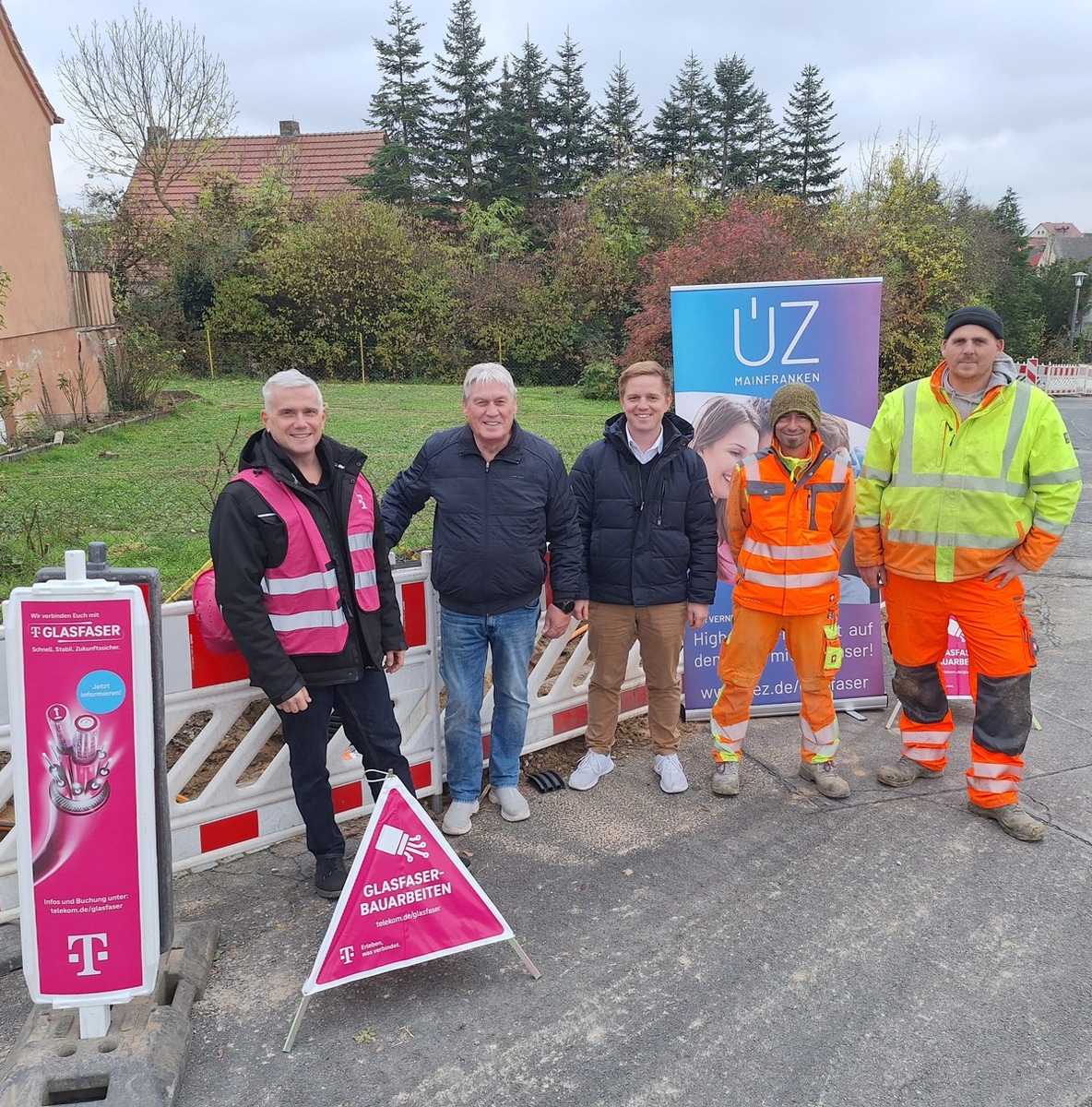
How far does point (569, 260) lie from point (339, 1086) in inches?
918

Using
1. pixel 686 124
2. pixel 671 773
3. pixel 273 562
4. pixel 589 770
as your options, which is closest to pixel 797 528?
pixel 671 773

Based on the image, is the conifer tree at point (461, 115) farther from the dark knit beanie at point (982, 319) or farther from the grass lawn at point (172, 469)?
the dark knit beanie at point (982, 319)

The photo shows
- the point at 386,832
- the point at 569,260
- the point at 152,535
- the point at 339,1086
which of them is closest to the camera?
the point at 339,1086

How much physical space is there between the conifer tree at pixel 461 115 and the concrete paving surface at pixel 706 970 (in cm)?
3203

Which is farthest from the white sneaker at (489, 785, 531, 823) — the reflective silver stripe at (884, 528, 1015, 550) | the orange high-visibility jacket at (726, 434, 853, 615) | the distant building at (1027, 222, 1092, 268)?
the distant building at (1027, 222, 1092, 268)

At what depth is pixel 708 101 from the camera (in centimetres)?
4184

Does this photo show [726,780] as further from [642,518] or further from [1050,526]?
[1050,526]

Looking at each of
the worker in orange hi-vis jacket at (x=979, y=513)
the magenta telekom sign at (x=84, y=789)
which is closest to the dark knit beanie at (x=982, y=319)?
the worker in orange hi-vis jacket at (x=979, y=513)

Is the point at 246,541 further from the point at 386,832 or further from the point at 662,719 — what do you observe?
the point at 662,719

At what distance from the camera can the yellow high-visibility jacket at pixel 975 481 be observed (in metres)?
3.85

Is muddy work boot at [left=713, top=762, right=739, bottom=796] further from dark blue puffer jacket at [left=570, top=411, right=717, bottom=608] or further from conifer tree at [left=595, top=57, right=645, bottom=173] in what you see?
conifer tree at [left=595, top=57, right=645, bottom=173]

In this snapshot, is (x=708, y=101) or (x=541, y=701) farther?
(x=708, y=101)

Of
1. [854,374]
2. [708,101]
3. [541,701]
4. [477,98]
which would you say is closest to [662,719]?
[541,701]

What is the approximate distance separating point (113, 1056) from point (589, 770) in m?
2.44
